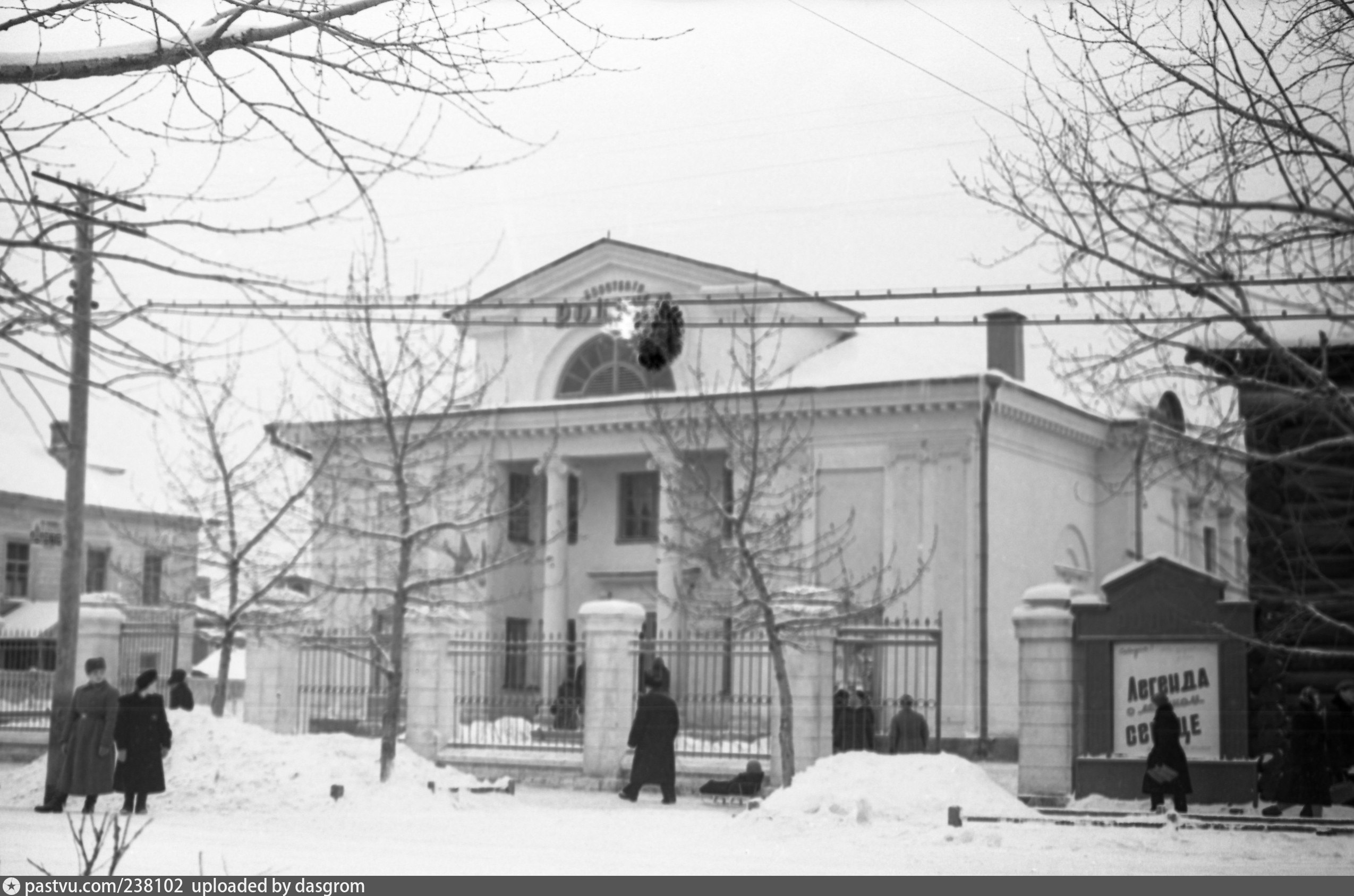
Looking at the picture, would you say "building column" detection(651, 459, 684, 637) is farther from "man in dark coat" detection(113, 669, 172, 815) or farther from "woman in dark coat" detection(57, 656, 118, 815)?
"woman in dark coat" detection(57, 656, 118, 815)

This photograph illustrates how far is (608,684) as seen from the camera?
2138cm

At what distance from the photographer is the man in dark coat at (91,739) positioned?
16.0m

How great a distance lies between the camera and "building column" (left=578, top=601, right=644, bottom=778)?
21219mm

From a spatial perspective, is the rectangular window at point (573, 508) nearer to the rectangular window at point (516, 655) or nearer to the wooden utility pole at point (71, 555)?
the rectangular window at point (516, 655)

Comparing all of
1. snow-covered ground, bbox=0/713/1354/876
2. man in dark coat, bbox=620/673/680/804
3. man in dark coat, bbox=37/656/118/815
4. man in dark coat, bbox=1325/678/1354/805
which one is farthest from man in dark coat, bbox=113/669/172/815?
man in dark coat, bbox=1325/678/1354/805

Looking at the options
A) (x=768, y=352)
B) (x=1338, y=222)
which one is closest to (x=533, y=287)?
(x=768, y=352)

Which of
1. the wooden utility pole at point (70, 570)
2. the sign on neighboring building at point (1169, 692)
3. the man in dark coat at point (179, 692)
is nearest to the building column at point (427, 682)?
the man in dark coat at point (179, 692)

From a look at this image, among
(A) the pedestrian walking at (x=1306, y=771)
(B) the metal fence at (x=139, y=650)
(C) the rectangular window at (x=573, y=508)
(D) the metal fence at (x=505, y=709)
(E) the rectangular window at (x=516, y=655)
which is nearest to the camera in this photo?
(A) the pedestrian walking at (x=1306, y=771)

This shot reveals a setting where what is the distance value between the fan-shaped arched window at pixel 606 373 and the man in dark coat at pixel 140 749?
1966 cm

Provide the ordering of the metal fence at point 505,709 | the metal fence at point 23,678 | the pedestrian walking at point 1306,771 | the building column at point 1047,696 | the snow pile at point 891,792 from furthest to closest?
the metal fence at point 23,678
the metal fence at point 505,709
the building column at point 1047,696
the pedestrian walking at point 1306,771
the snow pile at point 891,792

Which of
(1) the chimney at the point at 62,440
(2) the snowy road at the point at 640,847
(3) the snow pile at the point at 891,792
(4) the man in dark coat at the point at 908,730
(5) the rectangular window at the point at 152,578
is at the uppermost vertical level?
(1) the chimney at the point at 62,440

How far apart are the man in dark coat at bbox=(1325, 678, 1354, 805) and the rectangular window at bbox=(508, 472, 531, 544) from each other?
22.6m

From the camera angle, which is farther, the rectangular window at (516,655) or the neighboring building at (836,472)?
the neighboring building at (836,472)

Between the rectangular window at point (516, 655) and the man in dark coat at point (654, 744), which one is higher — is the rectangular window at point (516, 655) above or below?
above
